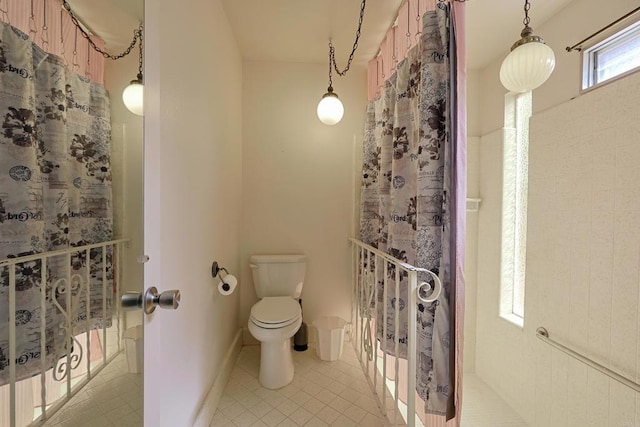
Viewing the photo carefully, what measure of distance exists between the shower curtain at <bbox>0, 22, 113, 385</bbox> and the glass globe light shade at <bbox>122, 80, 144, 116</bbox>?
81 millimetres

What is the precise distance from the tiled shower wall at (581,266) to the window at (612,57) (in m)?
0.15

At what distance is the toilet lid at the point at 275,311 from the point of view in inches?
65.4

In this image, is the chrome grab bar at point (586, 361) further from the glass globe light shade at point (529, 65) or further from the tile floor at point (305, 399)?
the glass globe light shade at point (529, 65)

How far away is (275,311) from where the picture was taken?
1.77 meters

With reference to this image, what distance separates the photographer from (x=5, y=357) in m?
0.39

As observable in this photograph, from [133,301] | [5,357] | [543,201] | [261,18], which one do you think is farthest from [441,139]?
[261,18]

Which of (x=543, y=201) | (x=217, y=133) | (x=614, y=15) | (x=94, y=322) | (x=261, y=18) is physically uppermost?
(x=261, y=18)

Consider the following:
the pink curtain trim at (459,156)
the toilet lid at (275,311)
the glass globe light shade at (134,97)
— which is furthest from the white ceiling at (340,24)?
the toilet lid at (275,311)

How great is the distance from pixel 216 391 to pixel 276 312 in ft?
1.86

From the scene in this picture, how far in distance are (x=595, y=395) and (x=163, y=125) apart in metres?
2.44

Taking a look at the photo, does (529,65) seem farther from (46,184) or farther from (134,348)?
(134,348)

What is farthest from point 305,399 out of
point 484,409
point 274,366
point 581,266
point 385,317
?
point 581,266

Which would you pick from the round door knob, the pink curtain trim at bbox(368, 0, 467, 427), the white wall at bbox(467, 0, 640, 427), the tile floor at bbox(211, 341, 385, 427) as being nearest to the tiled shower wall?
the white wall at bbox(467, 0, 640, 427)

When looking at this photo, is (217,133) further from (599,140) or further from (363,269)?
(599,140)
